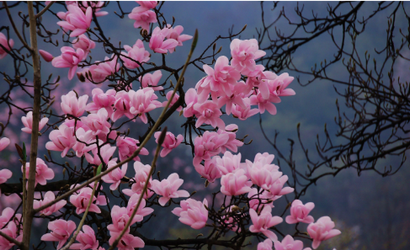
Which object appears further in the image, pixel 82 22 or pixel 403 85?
pixel 403 85

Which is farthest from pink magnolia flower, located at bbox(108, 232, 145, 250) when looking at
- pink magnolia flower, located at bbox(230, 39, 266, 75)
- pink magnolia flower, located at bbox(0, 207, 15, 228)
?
pink magnolia flower, located at bbox(230, 39, 266, 75)

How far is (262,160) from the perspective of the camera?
68cm

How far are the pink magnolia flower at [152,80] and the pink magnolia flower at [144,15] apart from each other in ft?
0.54

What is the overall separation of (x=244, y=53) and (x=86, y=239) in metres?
0.53

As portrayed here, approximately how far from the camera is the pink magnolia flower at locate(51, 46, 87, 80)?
75cm

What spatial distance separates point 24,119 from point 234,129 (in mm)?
521

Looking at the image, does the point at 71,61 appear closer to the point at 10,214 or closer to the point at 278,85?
the point at 10,214

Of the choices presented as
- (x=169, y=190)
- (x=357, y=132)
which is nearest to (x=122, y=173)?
(x=169, y=190)

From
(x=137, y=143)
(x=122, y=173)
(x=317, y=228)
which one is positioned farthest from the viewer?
(x=137, y=143)

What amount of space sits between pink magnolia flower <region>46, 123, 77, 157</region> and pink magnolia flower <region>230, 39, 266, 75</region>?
41 centimetres

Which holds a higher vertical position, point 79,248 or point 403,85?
point 403,85

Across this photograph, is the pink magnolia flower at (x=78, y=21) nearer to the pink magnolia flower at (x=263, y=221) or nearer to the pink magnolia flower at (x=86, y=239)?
the pink magnolia flower at (x=86, y=239)

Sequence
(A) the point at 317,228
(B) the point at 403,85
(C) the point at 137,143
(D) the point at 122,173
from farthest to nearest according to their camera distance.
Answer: (B) the point at 403,85 → (C) the point at 137,143 → (D) the point at 122,173 → (A) the point at 317,228

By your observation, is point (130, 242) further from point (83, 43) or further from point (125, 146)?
point (83, 43)
